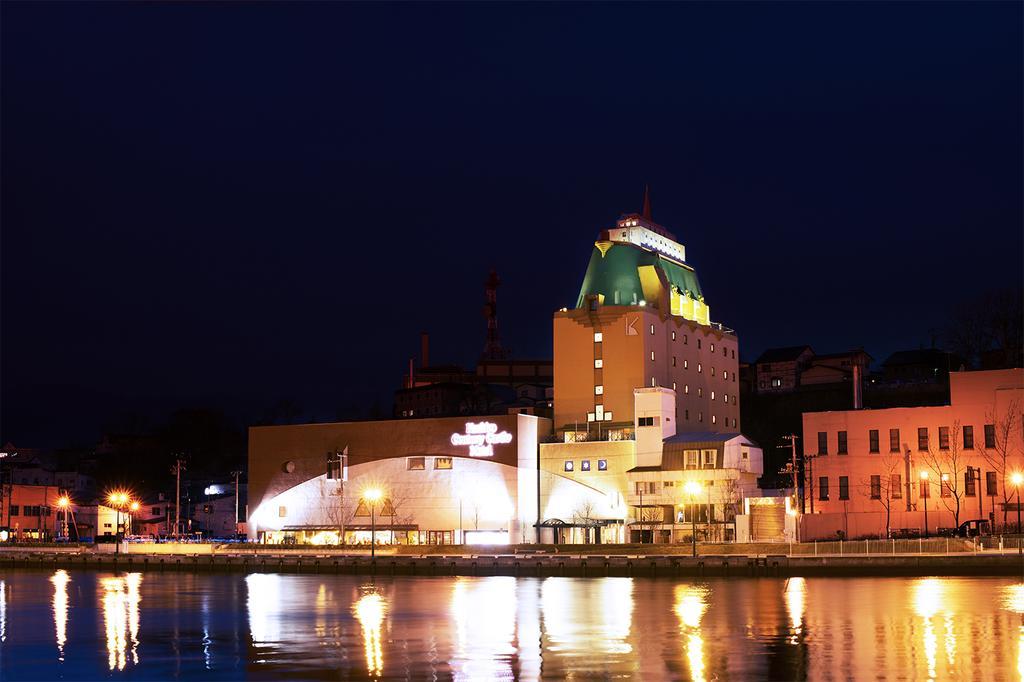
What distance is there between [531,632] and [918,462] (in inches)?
2287

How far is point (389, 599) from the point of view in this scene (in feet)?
190

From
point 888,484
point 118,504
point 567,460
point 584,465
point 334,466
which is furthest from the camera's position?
point 118,504

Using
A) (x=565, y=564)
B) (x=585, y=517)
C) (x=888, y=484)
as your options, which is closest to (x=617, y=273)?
(x=585, y=517)

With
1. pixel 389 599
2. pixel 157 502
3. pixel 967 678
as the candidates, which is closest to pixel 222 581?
pixel 389 599

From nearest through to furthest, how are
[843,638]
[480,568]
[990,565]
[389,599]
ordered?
[843,638] → [389,599] → [990,565] → [480,568]

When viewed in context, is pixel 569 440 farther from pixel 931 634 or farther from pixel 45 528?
pixel 931 634

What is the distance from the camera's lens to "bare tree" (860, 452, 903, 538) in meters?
92.2

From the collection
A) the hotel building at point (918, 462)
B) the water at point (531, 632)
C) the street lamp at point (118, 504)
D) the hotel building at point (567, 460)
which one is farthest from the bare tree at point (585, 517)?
the water at point (531, 632)

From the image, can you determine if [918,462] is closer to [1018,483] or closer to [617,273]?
[1018,483]

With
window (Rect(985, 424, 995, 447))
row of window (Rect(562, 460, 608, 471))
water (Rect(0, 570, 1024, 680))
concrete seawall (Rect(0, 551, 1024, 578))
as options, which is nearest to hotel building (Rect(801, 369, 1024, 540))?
window (Rect(985, 424, 995, 447))

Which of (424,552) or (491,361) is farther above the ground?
(491,361)

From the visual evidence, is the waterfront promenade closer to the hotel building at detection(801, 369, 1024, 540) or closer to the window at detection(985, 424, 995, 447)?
the hotel building at detection(801, 369, 1024, 540)

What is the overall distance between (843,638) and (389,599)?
24815 millimetres

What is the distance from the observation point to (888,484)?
9262 centimetres
